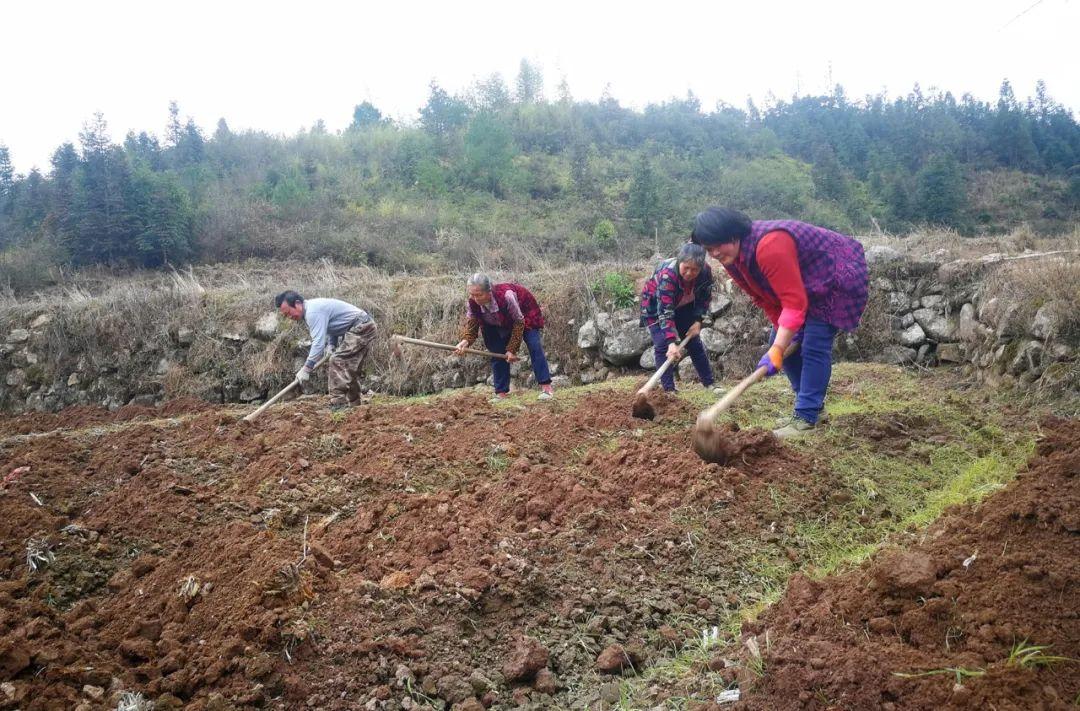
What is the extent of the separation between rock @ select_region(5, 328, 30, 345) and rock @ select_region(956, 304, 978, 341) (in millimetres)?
14442

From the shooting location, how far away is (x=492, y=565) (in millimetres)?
2629

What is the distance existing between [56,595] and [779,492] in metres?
3.36

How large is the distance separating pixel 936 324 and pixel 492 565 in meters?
7.33

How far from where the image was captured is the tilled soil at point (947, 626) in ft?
4.81

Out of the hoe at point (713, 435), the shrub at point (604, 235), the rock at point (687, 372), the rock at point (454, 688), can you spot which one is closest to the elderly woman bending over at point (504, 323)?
the rock at point (687, 372)

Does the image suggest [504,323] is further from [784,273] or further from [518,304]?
[784,273]

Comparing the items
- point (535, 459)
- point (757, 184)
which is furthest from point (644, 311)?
point (757, 184)

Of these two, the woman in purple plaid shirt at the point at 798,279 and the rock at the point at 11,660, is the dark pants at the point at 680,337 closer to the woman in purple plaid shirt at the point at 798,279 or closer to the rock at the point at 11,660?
the woman in purple plaid shirt at the point at 798,279

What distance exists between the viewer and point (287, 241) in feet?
64.1

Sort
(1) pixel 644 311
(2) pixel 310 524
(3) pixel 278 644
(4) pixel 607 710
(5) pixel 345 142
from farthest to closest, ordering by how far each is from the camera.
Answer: (5) pixel 345 142 < (1) pixel 644 311 < (2) pixel 310 524 < (3) pixel 278 644 < (4) pixel 607 710

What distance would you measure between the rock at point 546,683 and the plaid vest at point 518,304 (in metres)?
4.98

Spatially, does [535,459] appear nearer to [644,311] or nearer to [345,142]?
[644,311]

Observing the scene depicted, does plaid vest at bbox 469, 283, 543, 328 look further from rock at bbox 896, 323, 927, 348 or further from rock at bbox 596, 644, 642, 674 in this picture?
rock at bbox 596, 644, 642, 674

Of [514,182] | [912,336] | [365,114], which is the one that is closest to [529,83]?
[365,114]
